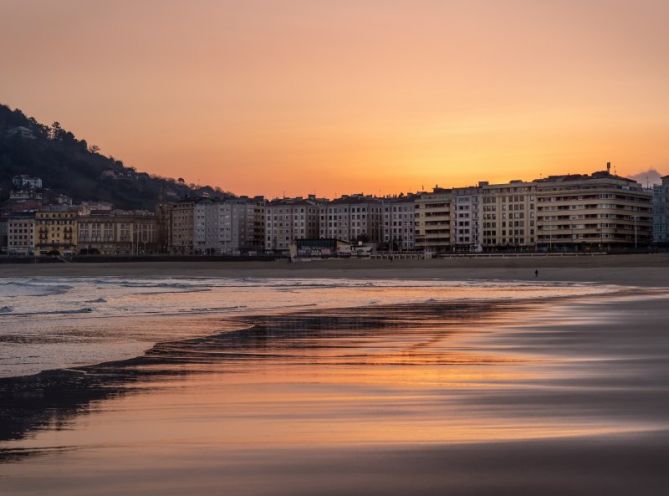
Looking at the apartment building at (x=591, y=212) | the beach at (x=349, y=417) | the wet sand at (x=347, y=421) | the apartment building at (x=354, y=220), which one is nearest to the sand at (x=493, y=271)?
the beach at (x=349, y=417)

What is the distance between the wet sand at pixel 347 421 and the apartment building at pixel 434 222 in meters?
158

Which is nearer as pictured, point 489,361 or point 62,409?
point 62,409

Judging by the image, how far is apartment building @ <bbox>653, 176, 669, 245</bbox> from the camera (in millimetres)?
166000

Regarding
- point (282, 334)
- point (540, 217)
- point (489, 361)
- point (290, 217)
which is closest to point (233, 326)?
point (282, 334)

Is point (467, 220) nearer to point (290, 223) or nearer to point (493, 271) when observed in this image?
point (290, 223)

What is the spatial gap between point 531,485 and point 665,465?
105 centimetres

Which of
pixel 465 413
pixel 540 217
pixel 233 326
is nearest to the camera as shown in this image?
pixel 465 413

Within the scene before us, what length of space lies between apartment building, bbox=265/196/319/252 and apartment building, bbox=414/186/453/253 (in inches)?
1099

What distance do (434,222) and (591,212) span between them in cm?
2952

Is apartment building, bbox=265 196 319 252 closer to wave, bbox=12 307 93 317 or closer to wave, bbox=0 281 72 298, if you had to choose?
wave, bbox=0 281 72 298

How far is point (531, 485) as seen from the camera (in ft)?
19.6

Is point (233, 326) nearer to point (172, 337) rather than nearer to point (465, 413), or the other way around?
point (172, 337)

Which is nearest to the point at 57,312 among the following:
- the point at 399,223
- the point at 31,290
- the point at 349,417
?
the point at 349,417

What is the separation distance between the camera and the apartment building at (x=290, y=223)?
643 ft
